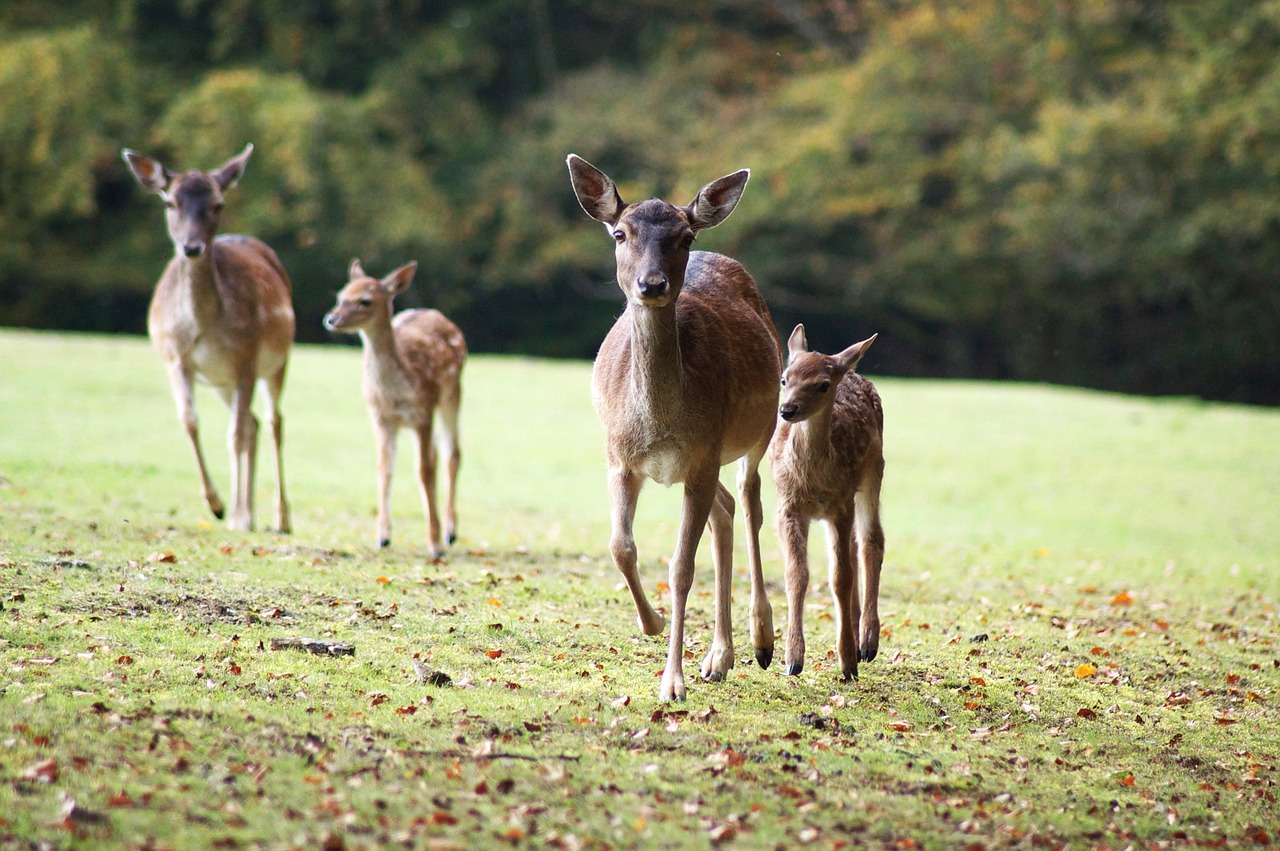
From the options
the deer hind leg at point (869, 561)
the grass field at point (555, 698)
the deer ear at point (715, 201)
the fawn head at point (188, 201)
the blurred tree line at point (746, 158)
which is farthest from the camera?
the blurred tree line at point (746, 158)

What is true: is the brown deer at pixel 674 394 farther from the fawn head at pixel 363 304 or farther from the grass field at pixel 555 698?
the fawn head at pixel 363 304

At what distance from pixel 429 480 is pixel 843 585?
4280 mm

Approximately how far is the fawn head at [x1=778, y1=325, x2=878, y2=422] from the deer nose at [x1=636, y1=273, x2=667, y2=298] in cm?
99

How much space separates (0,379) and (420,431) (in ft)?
37.7

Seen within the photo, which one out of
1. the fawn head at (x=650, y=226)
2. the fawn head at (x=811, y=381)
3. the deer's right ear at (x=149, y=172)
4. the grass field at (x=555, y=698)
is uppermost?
the deer's right ear at (x=149, y=172)

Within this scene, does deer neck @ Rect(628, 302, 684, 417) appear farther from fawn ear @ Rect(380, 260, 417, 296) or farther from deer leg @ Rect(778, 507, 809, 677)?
fawn ear @ Rect(380, 260, 417, 296)

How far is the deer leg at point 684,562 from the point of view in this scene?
587 centimetres

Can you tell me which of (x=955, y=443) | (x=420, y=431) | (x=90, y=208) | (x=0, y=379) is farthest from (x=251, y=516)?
(x=90, y=208)

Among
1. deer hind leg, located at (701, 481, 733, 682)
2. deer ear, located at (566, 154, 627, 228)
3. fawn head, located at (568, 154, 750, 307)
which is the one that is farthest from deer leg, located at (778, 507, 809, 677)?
deer ear, located at (566, 154, 627, 228)

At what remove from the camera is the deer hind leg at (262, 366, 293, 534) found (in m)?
10.1

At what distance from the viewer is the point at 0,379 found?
1878 cm

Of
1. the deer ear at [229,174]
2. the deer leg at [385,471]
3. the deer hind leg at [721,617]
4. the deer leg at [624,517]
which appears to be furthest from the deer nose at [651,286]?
the deer ear at [229,174]

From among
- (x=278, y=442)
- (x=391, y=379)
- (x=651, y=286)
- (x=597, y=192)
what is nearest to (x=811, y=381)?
(x=651, y=286)

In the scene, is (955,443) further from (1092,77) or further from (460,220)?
(460,220)
